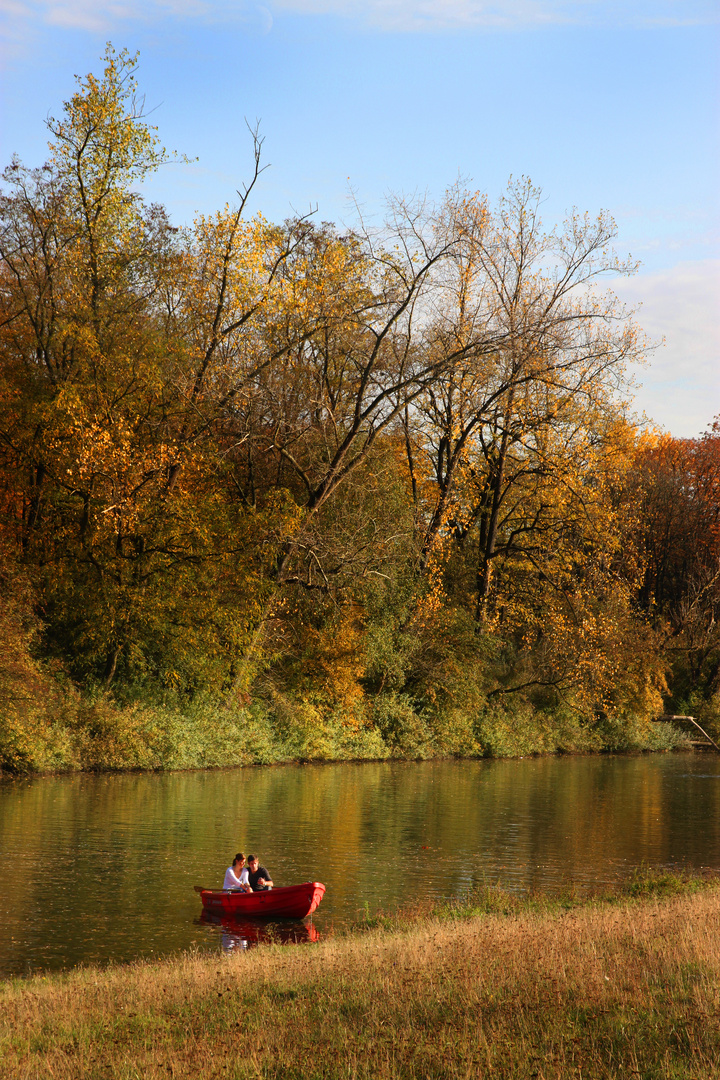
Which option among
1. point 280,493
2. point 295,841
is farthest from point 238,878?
point 280,493

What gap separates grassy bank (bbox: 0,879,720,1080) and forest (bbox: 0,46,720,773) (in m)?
17.4

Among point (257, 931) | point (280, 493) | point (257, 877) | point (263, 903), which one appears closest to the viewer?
point (257, 931)

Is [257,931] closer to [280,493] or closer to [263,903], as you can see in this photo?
[263,903]

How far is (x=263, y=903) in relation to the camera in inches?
595

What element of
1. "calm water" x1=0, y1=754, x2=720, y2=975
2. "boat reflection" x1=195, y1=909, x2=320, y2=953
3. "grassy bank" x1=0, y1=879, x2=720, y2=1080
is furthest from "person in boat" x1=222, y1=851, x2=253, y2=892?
"grassy bank" x1=0, y1=879, x2=720, y2=1080

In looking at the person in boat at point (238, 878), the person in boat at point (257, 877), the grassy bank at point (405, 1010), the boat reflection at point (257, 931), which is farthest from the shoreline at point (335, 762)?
the grassy bank at point (405, 1010)

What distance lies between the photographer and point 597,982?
8711 mm

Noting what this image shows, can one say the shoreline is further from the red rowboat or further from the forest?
the red rowboat

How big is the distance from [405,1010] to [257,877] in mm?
7721

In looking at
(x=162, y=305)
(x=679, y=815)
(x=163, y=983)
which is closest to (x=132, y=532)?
(x=162, y=305)

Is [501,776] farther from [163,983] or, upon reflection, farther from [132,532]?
[163,983]

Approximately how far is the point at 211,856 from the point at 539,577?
2544 cm

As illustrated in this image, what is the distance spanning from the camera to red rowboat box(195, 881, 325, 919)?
14.8 meters

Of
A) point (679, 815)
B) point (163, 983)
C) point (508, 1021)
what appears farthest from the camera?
point (679, 815)
